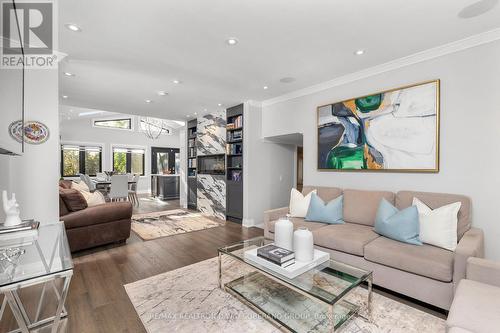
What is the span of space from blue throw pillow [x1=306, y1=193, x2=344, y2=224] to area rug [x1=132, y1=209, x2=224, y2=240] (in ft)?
7.83

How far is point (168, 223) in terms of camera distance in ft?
16.5

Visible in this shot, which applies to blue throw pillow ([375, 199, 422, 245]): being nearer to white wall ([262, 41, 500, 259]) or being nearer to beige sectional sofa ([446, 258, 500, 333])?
beige sectional sofa ([446, 258, 500, 333])

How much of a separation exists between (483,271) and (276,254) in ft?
4.85

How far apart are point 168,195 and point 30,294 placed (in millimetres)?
6322

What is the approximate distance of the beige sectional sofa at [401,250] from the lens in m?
1.89

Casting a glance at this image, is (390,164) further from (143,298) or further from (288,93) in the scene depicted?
(143,298)

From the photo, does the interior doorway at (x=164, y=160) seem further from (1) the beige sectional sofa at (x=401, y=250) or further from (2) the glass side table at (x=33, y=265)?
(1) the beige sectional sofa at (x=401, y=250)

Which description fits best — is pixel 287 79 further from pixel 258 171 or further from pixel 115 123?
pixel 115 123

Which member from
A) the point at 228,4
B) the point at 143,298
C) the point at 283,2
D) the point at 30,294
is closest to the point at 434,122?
the point at 283,2

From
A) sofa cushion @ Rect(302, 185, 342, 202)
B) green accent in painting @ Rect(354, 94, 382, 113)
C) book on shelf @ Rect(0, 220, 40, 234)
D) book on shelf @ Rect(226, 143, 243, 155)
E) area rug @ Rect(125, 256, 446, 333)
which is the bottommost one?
area rug @ Rect(125, 256, 446, 333)

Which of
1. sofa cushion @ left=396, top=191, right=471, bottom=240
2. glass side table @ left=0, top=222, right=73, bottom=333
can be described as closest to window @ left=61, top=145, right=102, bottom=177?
glass side table @ left=0, top=222, right=73, bottom=333

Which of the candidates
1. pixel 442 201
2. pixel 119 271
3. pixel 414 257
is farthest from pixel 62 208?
pixel 442 201

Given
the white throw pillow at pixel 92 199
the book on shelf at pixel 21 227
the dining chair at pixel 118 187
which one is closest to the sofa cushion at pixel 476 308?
the book on shelf at pixel 21 227

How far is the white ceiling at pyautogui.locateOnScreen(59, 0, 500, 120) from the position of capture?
6.50 ft
